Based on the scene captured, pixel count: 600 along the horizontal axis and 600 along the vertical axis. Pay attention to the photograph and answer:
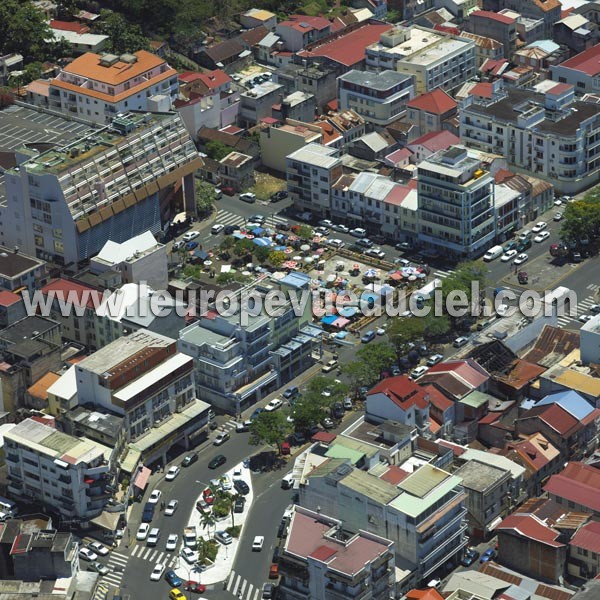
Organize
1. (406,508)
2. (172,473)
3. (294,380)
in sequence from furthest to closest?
1. (294,380)
2. (172,473)
3. (406,508)

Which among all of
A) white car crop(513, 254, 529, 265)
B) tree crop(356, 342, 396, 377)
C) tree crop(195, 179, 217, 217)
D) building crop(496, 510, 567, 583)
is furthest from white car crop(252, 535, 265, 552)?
tree crop(195, 179, 217, 217)

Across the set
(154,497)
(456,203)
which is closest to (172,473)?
(154,497)

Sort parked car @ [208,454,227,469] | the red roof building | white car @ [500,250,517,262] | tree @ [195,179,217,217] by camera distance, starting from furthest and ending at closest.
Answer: tree @ [195,179,217,217] < white car @ [500,250,517,262] < parked car @ [208,454,227,469] < the red roof building

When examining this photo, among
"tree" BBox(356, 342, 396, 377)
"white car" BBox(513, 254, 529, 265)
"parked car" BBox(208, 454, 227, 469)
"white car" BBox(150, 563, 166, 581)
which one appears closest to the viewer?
"white car" BBox(150, 563, 166, 581)

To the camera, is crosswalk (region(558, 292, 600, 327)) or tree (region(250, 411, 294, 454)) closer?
tree (region(250, 411, 294, 454))

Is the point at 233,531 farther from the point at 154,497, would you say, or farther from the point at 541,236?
the point at 541,236

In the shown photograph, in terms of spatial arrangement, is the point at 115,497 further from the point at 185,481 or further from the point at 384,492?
the point at 384,492

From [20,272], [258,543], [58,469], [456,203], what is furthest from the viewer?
[456,203]

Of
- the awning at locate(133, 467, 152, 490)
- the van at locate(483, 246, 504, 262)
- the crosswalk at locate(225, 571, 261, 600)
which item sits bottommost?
the van at locate(483, 246, 504, 262)

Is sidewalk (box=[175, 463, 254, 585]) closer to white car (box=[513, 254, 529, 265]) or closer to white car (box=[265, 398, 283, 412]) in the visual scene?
white car (box=[265, 398, 283, 412])
